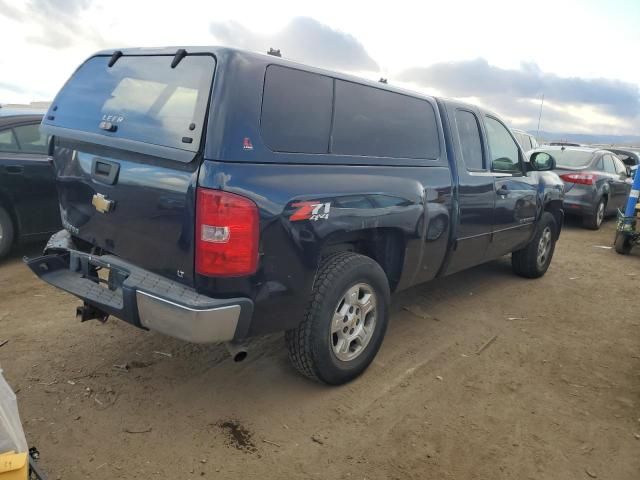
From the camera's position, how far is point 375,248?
11.5ft

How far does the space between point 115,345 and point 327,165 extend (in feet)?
6.96

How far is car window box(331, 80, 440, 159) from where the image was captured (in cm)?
320

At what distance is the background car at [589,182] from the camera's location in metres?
9.77

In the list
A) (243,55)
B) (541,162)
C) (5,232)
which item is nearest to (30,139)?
(5,232)

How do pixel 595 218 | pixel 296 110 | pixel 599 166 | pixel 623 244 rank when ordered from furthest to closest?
pixel 599 166, pixel 595 218, pixel 623 244, pixel 296 110

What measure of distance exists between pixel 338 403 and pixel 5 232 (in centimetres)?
414

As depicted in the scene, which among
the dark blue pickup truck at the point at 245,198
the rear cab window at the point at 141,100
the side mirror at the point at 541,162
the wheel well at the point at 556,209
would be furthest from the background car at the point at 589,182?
the rear cab window at the point at 141,100

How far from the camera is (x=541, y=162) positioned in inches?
213

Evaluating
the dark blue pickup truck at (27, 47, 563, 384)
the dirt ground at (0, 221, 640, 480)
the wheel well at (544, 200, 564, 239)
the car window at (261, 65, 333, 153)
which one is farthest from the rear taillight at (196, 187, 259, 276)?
the wheel well at (544, 200, 564, 239)

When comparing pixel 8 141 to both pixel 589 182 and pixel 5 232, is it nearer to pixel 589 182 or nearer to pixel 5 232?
pixel 5 232

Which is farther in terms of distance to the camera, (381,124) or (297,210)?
(381,124)

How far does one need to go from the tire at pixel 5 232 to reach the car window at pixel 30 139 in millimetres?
712

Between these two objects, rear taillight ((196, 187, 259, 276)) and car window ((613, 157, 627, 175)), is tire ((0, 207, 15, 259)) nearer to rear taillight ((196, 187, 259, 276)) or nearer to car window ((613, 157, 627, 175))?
rear taillight ((196, 187, 259, 276))

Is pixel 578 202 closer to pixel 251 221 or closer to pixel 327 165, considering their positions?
pixel 327 165
